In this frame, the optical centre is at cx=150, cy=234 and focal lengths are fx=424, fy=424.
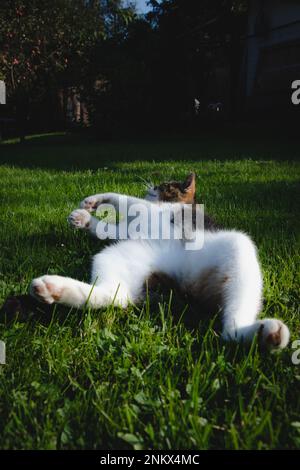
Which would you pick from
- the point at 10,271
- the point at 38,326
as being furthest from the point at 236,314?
the point at 10,271

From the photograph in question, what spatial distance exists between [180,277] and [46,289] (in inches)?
24.3

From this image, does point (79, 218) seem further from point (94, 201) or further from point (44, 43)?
point (44, 43)

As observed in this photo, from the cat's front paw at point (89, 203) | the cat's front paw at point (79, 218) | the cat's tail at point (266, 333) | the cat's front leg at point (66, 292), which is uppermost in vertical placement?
the cat's front paw at point (89, 203)

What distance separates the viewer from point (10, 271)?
7.47 ft

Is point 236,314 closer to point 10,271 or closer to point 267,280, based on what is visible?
point 267,280

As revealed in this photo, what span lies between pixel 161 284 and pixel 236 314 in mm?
445

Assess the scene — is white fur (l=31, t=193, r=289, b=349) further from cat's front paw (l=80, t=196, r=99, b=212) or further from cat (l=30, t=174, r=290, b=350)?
cat's front paw (l=80, t=196, r=99, b=212)

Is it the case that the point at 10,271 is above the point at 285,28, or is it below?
below

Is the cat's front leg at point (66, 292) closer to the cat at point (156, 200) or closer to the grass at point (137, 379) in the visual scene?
the grass at point (137, 379)

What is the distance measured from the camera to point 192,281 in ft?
5.97

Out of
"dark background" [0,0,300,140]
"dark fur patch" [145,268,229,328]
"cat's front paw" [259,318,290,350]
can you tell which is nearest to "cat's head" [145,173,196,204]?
"dark fur patch" [145,268,229,328]

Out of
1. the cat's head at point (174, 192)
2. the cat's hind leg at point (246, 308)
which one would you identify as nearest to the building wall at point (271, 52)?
the cat's head at point (174, 192)

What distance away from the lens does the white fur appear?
151 centimetres

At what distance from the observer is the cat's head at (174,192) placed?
2.64 metres
